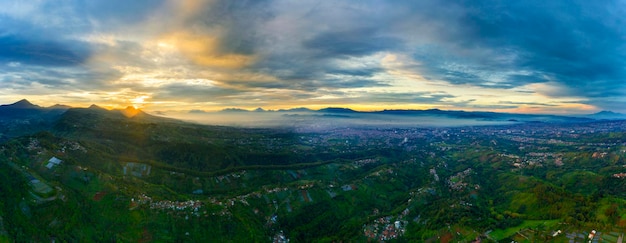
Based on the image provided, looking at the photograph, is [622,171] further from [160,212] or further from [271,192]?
[160,212]

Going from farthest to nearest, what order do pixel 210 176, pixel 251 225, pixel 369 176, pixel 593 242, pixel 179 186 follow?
pixel 369 176 → pixel 210 176 → pixel 179 186 → pixel 251 225 → pixel 593 242

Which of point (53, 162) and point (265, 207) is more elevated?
point (53, 162)

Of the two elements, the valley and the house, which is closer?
the valley

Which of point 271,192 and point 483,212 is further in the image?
point 271,192

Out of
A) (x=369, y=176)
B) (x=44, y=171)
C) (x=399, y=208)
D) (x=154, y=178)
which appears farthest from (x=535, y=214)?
(x=44, y=171)

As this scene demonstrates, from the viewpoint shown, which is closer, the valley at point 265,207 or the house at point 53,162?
the valley at point 265,207

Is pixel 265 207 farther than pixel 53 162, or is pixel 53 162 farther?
pixel 265 207

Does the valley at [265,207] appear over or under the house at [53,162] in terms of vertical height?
under

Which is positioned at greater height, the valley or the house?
the house

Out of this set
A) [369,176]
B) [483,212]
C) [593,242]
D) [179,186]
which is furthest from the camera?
[369,176]

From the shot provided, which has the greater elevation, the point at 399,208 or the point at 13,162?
the point at 13,162

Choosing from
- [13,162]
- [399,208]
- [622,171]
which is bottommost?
[399,208]
